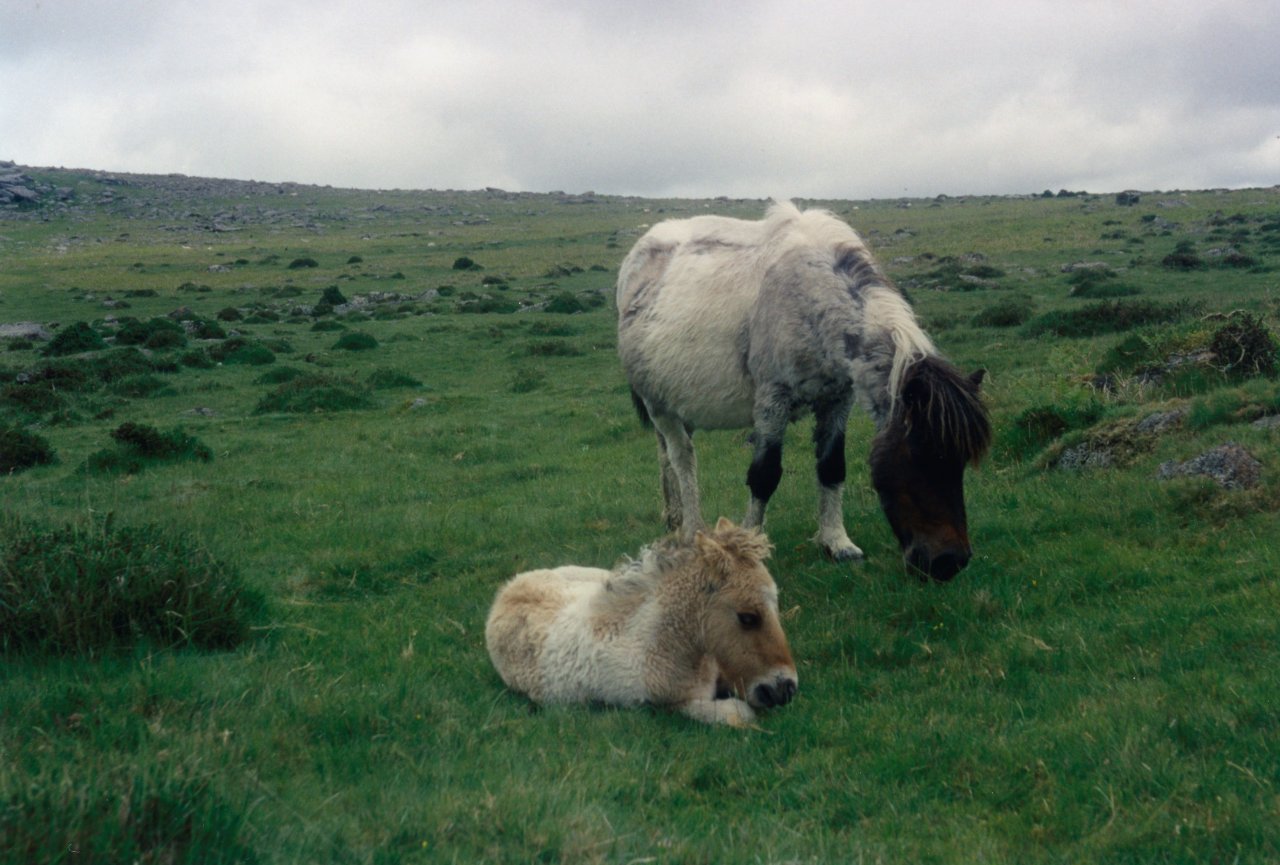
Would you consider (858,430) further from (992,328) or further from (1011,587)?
(992,328)

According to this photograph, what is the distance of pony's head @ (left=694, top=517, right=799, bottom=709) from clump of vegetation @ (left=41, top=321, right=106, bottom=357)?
2671 cm

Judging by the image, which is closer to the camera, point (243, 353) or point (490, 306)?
point (243, 353)

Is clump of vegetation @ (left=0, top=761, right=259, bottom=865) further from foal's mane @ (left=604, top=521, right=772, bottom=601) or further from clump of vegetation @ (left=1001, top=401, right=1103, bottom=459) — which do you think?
clump of vegetation @ (left=1001, top=401, right=1103, bottom=459)

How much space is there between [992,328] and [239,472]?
55.1 feet

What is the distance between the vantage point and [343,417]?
19.2m

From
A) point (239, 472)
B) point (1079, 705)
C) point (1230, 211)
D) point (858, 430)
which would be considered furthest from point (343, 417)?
point (1230, 211)

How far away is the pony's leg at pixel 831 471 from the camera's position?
8562 mm

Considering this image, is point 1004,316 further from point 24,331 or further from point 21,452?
point 24,331

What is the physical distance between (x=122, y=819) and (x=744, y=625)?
11.1 ft

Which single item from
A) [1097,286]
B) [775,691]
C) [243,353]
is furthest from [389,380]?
[1097,286]

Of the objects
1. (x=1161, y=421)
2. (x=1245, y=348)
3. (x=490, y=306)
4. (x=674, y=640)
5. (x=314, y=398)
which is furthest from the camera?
(x=490, y=306)

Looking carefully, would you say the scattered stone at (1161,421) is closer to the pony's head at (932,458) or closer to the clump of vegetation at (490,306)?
the pony's head at (932,458)

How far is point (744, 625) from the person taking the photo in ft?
18.5

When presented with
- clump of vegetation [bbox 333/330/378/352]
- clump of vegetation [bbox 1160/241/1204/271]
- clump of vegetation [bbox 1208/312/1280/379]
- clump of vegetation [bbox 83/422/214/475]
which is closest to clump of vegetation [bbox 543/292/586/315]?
clump of vegetation [bbox 333/330/378/352]
